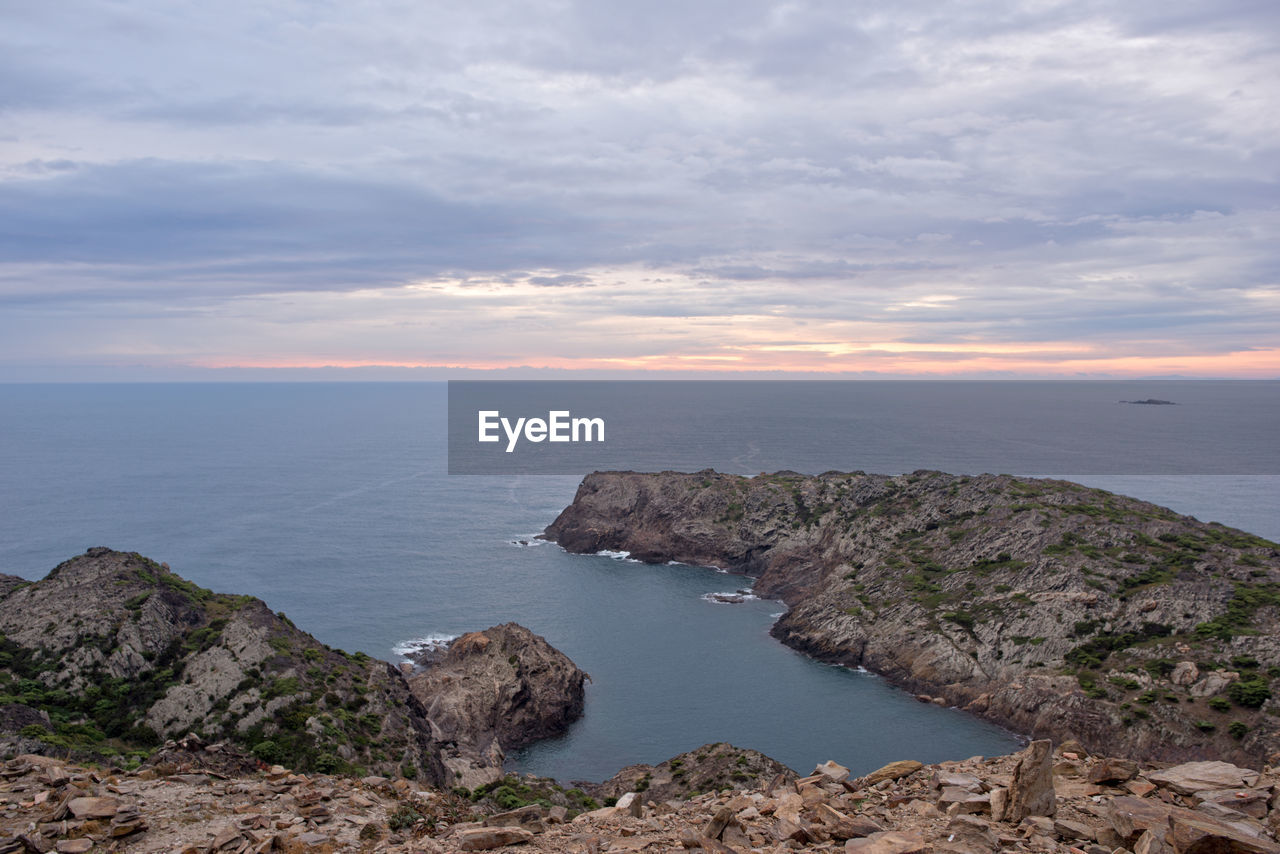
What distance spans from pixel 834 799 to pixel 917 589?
6882 centimetres

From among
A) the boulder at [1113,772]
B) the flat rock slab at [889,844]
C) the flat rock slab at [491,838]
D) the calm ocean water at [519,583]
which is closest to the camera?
the flat rock slab at [889,844]

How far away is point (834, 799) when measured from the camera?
1934 cm

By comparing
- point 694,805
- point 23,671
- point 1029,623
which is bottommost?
point 1029,623

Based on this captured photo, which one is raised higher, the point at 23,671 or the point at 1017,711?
the point at 23,671

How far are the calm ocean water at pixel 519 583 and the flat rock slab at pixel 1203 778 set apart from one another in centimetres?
4331

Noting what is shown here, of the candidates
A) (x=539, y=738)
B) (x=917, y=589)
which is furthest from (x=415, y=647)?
(x=917, y=589)

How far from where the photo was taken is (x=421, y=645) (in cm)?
8181

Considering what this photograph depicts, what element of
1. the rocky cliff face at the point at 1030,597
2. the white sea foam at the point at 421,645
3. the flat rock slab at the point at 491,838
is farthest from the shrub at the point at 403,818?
the white sea foam at the point at 421,645

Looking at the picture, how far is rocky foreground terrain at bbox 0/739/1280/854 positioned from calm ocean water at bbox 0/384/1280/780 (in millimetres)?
40035

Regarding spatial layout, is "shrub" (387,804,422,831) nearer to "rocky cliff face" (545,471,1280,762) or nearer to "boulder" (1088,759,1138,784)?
"boulder" (1088,759,1138,784)

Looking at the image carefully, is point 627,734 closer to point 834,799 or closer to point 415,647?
point 415,647

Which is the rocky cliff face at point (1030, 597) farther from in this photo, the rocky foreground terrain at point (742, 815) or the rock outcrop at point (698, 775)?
the rocky foreground terrain at point (742, 815)

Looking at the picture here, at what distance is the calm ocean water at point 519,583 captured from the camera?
6378 cm

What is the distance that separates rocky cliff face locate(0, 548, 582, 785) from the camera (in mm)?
38344
